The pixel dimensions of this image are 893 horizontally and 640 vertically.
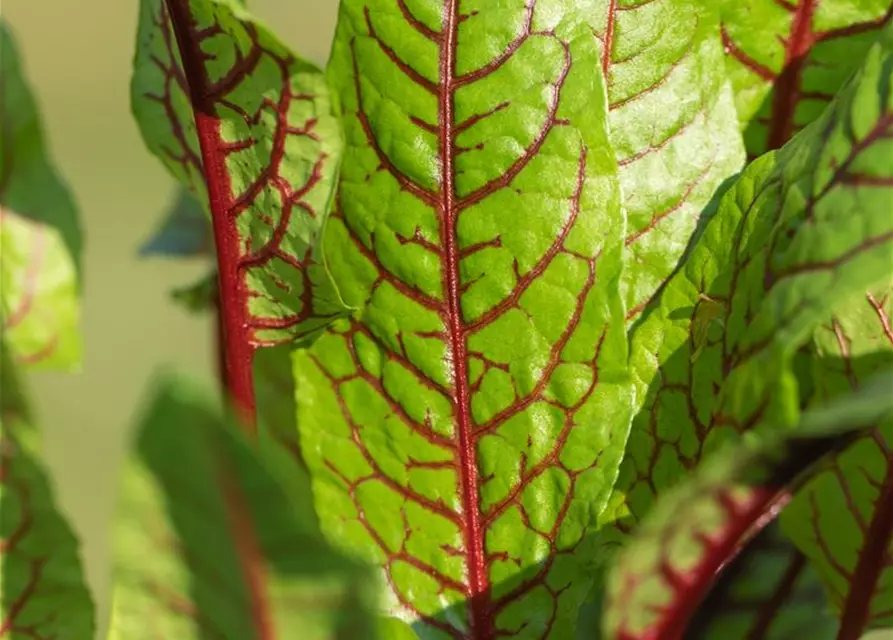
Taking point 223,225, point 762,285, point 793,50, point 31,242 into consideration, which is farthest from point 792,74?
point 31,242

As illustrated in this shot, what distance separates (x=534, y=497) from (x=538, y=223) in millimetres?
121

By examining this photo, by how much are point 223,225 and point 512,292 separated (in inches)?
5.1

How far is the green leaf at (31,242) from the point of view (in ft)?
1.97

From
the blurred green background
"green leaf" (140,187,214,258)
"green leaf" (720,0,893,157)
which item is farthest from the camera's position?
the blurred green background

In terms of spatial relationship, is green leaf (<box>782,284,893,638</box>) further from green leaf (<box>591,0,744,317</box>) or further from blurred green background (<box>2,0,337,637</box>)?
blurred green background (<box>2,0,337,637</box>)

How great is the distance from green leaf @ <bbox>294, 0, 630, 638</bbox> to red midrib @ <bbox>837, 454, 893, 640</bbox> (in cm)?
12

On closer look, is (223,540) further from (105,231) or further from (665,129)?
(105,231)

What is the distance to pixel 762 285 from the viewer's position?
0.44 m

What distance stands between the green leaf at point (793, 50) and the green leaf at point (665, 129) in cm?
5

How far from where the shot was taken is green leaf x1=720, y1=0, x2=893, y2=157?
588mm

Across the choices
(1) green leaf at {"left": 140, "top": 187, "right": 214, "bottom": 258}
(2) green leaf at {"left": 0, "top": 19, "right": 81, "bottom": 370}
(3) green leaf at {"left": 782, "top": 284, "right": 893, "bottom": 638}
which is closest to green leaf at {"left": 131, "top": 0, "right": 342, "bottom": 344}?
(2) green leaf at {"left": 0, "top": 19, "right": 81, "bottom": 370}

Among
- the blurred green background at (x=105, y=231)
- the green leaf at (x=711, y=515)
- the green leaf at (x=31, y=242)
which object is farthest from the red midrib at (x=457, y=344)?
the blurred green background at (x=105, y=231)

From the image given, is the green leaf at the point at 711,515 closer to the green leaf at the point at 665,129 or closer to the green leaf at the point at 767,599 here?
the green leaf at the point at 767,599

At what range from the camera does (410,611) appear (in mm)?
518
